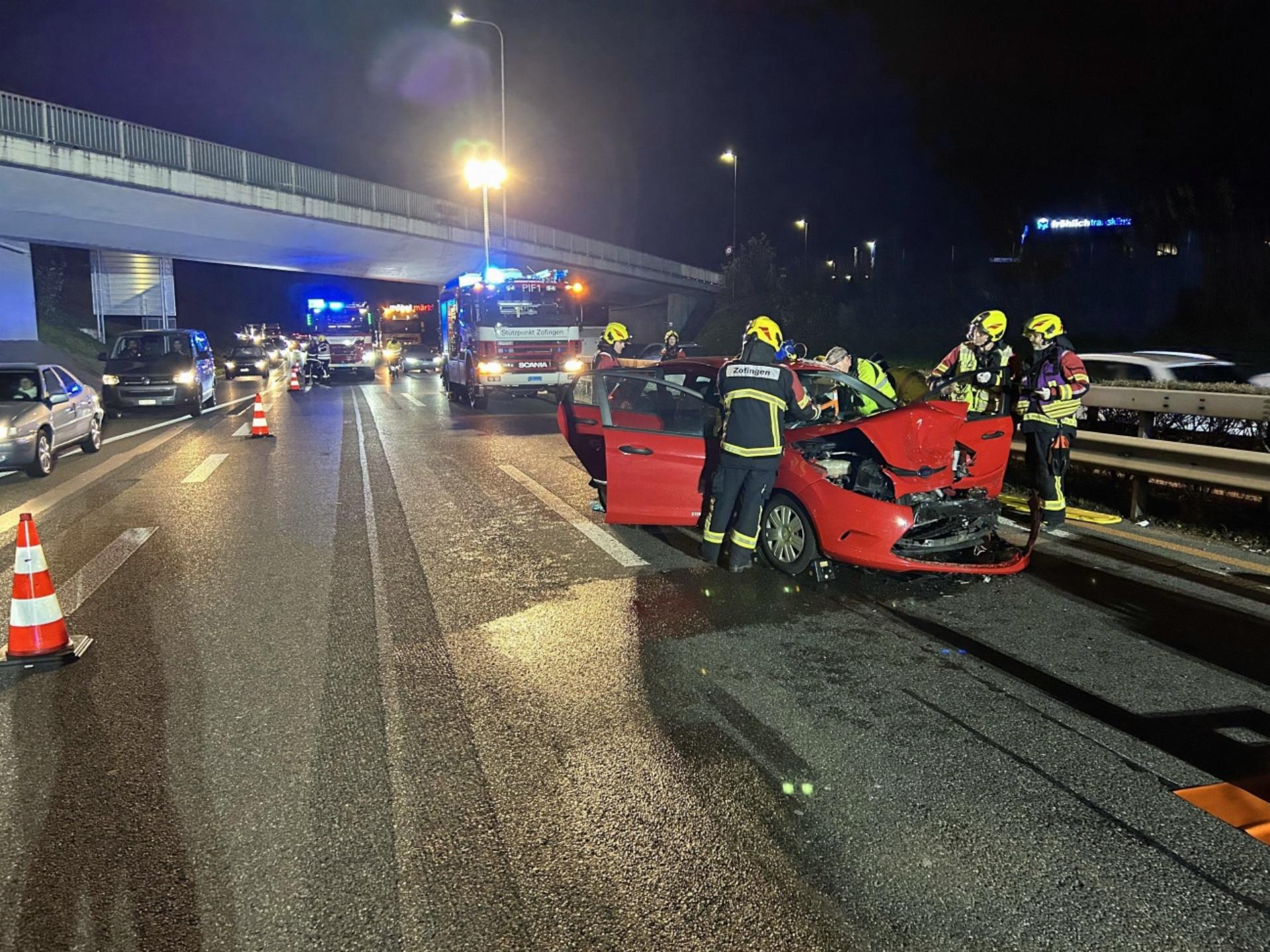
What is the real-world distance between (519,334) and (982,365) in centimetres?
1466

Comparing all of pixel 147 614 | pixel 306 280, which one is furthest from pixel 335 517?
pixel 306 280

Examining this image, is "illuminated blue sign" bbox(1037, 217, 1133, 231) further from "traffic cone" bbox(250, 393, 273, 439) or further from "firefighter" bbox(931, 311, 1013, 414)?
"traffic cone" bbox(250, 393, 273, 439)

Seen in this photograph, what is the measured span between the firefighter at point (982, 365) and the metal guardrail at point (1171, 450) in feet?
3.13

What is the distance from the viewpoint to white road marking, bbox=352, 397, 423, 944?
10.3ft

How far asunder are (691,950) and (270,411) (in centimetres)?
2108

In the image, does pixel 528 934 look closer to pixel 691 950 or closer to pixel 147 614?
pixel 691 950

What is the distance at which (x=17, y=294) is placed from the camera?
3341cm

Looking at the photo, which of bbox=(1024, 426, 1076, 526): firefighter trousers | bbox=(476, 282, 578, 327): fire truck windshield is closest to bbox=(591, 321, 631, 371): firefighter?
bbox=(1024, 426, 1076, 526): firefighter trousers

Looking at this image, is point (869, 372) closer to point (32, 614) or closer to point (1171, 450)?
point (1171, 450)

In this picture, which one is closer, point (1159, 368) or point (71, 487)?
point (71, 487)

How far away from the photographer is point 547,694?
4.64 m

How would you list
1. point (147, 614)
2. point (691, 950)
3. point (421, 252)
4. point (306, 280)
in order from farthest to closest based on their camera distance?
point (306, 280) → point (421, 252) → point (147, 614) → point (691, 950)

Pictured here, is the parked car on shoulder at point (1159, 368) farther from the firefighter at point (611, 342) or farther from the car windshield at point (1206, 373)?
the firefighter at point (611, 342)

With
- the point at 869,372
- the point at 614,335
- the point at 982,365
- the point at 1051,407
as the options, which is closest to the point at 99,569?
the point at 869,372
